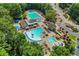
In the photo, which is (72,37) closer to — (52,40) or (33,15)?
(52,40)

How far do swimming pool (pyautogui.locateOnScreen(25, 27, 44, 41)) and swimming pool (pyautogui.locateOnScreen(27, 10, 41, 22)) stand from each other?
0.14m

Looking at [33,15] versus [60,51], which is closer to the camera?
[60,51]

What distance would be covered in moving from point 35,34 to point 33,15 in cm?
26

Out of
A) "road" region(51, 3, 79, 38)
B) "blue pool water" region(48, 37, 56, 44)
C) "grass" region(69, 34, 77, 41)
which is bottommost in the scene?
"blue pool water" region(48, 37, 56, 44)

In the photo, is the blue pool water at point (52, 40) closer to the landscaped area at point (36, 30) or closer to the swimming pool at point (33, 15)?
the landscaped area at point (36, 30)

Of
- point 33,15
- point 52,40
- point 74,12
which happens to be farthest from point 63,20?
point 33,15

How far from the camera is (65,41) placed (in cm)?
340

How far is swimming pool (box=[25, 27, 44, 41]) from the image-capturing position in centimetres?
340

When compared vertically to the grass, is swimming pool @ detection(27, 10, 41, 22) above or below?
above

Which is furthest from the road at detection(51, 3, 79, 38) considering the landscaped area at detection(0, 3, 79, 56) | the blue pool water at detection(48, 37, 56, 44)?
the blue pool water at detection(48, 37, 56, 44)

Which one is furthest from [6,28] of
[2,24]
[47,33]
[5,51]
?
[47,33]

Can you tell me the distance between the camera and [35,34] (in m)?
3.41

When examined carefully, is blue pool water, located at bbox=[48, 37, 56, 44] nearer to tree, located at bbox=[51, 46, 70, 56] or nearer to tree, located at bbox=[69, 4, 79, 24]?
tree, located at bbox=[51, 46, 70, 56]

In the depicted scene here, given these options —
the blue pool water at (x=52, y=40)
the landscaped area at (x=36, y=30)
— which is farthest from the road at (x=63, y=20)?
the blue pool water at (x=52, y=40)
